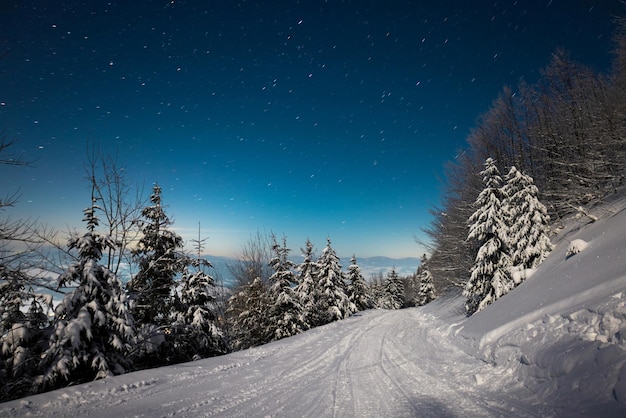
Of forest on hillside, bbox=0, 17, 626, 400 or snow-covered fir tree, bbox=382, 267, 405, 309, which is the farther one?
snow-covered fir tree, bbox=382, 267, 405, 309

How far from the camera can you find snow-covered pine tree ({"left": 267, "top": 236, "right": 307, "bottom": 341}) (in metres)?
19.0

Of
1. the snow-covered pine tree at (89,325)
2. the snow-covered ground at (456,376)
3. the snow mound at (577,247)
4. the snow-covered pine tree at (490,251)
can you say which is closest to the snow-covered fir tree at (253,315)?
A: the snow-covered ground at (456,376)

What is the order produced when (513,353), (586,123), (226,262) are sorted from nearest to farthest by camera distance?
(513,353)
(586,123)
(226,262)

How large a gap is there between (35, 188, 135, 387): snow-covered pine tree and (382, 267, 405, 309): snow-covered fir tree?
48.6 meters

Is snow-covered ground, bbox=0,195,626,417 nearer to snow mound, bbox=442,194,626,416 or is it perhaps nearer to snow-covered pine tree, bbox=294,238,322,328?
snow mound, bbox=442,194,626,416

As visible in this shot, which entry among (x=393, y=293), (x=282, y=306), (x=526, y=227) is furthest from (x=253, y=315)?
(x=393, y=293)

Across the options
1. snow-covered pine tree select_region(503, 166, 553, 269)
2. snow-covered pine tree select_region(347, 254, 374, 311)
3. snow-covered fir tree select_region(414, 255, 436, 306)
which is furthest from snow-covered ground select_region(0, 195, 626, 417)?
snow-covered fir tree select_region(414, 255, 436, 306)

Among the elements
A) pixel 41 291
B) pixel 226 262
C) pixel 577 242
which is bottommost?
pixel 577 242

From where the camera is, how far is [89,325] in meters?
6.98

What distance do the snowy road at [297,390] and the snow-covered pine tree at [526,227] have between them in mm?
7510

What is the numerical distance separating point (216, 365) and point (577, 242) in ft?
42.3

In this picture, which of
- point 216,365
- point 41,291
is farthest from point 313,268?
point 41,291

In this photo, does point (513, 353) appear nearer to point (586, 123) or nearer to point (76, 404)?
point (76, 404)

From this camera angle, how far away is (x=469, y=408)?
14.8ft
